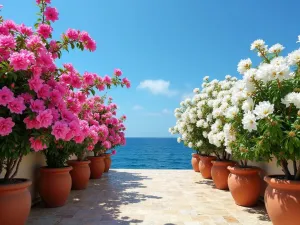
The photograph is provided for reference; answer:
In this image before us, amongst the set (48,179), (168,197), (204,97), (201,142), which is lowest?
(168,197)

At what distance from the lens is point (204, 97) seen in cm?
722

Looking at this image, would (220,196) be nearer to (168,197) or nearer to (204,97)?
(168,197)

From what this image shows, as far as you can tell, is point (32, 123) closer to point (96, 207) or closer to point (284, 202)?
point (96, 207)

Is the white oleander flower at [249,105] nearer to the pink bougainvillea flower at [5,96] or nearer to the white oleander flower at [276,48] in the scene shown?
the white oleander flower at [276,48]

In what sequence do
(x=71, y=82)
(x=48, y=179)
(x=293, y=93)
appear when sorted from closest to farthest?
(x=293, y=93) < (x=71, y=82) < (x=48, y=179)

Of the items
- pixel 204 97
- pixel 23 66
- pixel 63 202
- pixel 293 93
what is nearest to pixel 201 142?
pixel 204 97

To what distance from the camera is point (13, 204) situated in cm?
331

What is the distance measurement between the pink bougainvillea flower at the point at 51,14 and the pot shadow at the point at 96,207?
2.77m

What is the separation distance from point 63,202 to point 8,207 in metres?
1.62

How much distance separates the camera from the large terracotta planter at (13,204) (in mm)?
3262

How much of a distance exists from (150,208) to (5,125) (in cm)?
282

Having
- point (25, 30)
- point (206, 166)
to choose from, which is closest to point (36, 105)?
point (25, 30)

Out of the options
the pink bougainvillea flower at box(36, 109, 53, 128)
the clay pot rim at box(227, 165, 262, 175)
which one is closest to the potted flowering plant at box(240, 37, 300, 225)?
the clay pot rim at box(227, 165, 262, 175)

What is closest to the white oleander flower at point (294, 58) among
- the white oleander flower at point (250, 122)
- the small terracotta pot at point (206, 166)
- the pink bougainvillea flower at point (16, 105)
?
the white oleander flower at point (250, 122)
